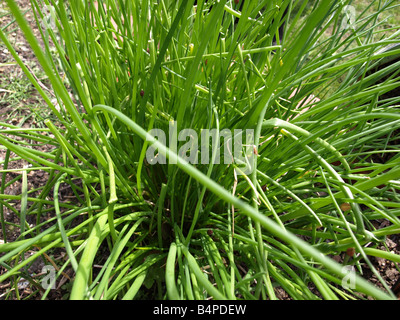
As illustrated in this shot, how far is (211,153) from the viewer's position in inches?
22.4

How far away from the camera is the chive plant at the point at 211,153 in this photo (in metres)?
0.39

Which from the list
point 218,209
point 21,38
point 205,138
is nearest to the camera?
point 205,138

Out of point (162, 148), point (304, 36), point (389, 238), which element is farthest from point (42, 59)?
point (389, 238)

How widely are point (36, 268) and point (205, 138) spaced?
560 mm

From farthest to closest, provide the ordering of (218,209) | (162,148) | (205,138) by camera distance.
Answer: (218,209) → (205,138) → (162,148)

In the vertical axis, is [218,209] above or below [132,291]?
above

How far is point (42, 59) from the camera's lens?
0.27m

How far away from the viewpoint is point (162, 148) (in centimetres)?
23

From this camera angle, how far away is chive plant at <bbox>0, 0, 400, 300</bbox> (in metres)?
0.39

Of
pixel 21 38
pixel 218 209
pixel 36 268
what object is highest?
pixel 21 38
